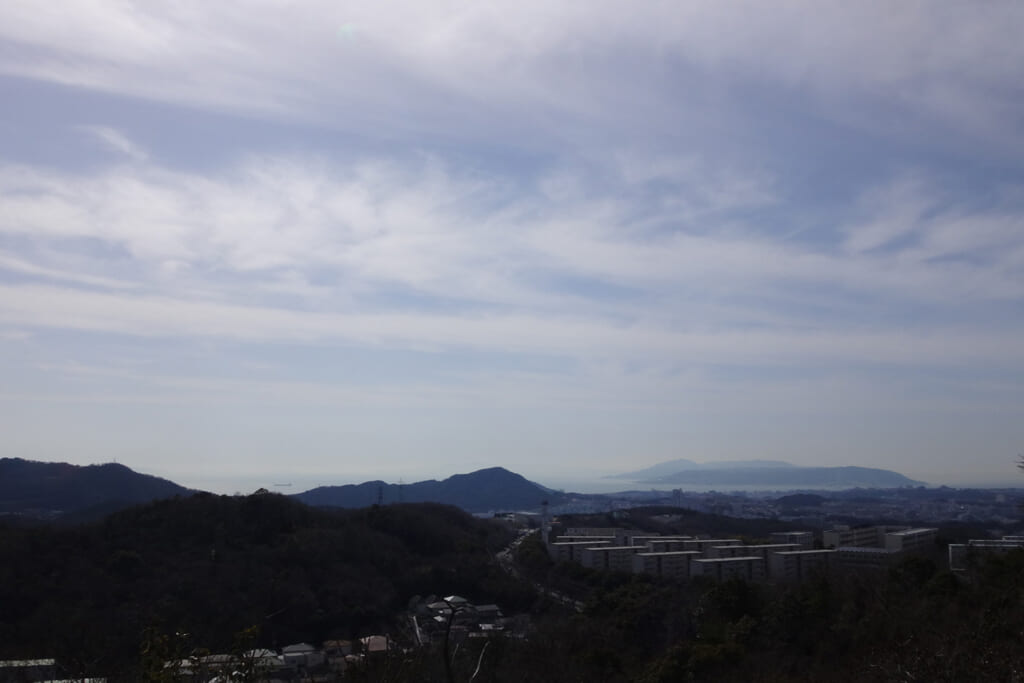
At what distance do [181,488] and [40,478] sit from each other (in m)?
5.27

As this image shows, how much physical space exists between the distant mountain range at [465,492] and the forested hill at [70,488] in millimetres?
14963

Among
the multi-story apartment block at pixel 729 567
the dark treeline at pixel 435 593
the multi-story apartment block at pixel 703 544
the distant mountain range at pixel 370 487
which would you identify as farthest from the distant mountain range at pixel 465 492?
the multi-story apartment block at pixel 729 567

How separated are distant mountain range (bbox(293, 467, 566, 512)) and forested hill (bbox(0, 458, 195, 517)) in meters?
15.0

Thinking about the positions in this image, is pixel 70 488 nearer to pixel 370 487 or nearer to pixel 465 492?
pixel 370 487

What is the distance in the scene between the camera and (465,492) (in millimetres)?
62906

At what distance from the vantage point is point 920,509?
5191 centimetres

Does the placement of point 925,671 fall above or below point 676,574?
above

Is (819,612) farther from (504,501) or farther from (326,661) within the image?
(504,501)

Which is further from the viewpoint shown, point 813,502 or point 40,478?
point 813,502

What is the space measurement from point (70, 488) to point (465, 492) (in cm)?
3473

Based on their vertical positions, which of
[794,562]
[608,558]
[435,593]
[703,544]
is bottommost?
[435,593]

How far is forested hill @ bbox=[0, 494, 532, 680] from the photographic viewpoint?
585 inches

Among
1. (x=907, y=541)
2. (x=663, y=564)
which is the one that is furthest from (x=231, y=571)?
(x=907, y=541)

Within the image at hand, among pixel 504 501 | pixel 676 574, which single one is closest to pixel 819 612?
pixel 676 574
